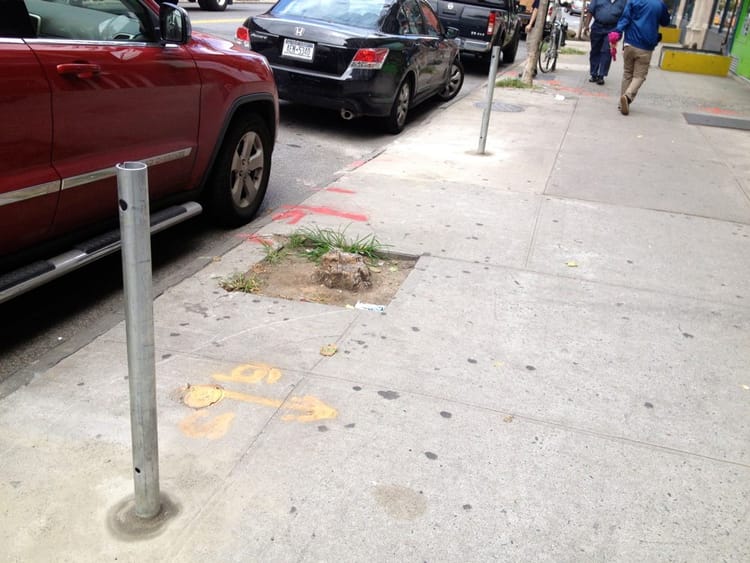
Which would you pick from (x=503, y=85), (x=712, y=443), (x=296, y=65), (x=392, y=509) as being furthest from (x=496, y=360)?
(x=503, y=85)

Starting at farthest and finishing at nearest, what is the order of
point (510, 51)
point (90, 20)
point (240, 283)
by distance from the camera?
1. point (510, 51)
2. point (240, 283)
3. point (90, 20)

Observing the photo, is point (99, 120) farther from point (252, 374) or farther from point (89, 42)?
point (252, 374)

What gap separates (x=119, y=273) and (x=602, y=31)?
13002 mm

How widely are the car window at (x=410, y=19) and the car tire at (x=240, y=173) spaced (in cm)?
405

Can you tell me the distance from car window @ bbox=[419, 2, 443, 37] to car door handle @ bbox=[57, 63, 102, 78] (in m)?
6.99

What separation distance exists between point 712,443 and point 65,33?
373cm

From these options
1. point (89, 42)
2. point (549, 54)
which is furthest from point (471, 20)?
point (89, 42)

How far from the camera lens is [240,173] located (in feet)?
→ 17.7

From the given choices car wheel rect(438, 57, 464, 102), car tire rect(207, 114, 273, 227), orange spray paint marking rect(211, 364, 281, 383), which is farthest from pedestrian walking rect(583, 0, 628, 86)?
orange spray paint marking rect(211, 364, 281, 383)

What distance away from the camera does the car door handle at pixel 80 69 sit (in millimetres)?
3484

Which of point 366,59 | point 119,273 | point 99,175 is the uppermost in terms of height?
point 366,59

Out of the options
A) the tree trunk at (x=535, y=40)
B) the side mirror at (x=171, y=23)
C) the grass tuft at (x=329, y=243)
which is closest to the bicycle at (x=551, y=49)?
the tree trunk at (x=535, y=40)

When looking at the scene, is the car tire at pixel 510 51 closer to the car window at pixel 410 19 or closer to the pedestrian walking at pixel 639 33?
the pedestrian walking at pixel 639 33

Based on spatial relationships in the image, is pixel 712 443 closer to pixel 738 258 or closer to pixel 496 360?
pixel 496 360
